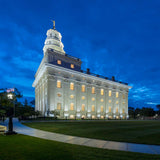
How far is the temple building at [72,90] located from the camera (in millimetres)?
42031

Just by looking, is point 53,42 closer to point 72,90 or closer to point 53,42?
point 53,42

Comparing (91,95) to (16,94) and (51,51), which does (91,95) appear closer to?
(51,51)

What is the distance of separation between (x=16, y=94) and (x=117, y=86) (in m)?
53.4

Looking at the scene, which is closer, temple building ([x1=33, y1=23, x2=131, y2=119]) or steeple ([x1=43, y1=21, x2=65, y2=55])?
temple building ([x1=33, y1=23, x2=131, y2=119])

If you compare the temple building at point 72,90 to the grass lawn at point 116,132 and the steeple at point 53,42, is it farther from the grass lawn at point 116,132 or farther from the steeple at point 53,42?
the grass lawn at point 116,132

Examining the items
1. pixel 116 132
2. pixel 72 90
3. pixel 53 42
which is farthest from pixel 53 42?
pixel 116 132

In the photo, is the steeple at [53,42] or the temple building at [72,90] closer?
the temple building at [72,90]

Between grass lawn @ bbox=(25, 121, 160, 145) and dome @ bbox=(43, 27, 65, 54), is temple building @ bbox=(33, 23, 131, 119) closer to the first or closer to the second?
dome @ bbox=(43, 27, 65, 54)

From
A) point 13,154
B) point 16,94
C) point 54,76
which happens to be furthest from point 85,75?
point 13,154

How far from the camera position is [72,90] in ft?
153

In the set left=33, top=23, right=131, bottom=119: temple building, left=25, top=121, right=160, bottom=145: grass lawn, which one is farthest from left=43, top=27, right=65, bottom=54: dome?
left=25, top=121, right=160, bottom=145: grass lawn

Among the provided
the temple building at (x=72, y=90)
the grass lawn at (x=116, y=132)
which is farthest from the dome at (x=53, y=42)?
the grass lawn at (x=116, y=132)

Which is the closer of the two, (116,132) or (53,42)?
(116,132)

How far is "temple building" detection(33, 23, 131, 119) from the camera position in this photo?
1655 inches
